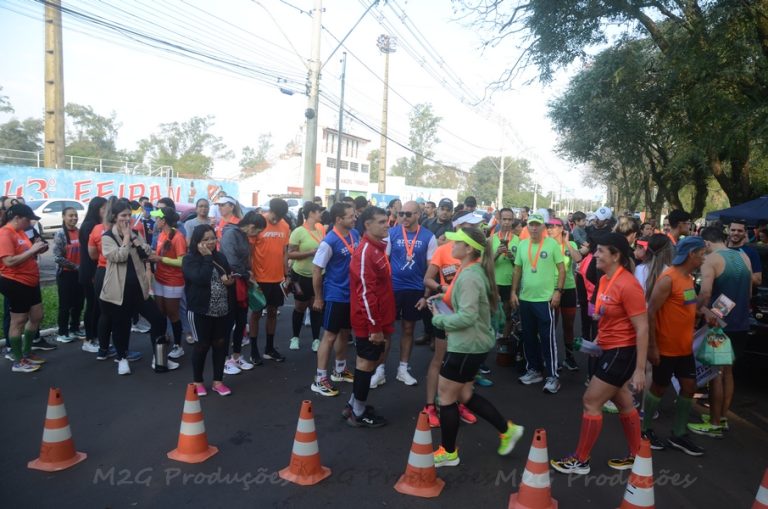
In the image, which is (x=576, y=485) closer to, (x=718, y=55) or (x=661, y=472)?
(x=661, y=472)

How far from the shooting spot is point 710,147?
33.6ft

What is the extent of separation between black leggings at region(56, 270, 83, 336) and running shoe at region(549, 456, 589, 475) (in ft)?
21.0

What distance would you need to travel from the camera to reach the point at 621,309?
376cm

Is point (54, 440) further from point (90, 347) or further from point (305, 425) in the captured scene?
point (90, 347)

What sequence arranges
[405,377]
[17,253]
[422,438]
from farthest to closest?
[405,377]
[17,253]
[422,438]

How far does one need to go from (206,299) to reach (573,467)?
144 inches

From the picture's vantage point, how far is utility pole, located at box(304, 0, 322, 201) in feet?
45.6

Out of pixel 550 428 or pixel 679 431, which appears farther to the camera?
pixel 550 428

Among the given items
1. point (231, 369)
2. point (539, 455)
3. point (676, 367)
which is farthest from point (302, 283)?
point (676, 367)

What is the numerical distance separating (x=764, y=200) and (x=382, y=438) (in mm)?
11229

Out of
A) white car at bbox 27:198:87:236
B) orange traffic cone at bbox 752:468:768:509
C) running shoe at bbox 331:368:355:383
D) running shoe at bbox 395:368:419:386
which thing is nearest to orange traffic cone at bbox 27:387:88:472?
running shoe at bbox 331:368:355:383

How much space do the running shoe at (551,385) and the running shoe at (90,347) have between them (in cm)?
562

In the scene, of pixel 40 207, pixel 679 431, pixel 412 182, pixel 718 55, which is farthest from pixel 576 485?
pixel 412 182

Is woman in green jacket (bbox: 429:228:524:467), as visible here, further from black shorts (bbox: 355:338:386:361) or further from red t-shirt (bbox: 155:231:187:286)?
red t-shirt (bbox: 155:231:187:286)
